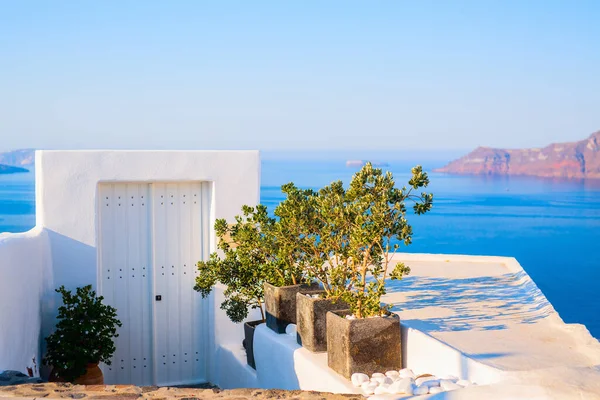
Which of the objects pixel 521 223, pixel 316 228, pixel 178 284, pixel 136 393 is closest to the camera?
pixel 136 393

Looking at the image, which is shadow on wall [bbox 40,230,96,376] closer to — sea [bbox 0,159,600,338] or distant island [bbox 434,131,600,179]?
sea [bbox 0,159,600,338]

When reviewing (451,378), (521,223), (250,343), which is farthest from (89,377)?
(521,223)

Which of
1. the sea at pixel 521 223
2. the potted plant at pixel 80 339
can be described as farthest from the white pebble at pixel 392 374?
the sea at pixel 521 223

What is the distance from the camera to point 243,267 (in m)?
7.36

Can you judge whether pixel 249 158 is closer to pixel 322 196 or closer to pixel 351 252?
pixel 322 196

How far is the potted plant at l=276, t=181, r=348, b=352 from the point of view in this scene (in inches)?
244

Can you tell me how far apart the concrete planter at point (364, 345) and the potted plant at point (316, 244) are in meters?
0.48

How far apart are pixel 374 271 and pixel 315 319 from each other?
79 cm

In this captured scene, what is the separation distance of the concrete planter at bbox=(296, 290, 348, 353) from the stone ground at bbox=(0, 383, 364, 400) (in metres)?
2.07

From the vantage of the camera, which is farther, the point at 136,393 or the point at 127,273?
the point at 127,273

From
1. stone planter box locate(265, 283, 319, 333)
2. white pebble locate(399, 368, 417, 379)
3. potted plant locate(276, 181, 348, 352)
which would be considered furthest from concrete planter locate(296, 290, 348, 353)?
white pebble locate(399, 368, 417, 379)

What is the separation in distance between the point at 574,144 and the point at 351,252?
5172 cm

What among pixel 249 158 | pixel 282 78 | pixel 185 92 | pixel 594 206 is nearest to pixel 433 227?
pixel 594 206

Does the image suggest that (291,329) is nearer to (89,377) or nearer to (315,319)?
(315,319)
